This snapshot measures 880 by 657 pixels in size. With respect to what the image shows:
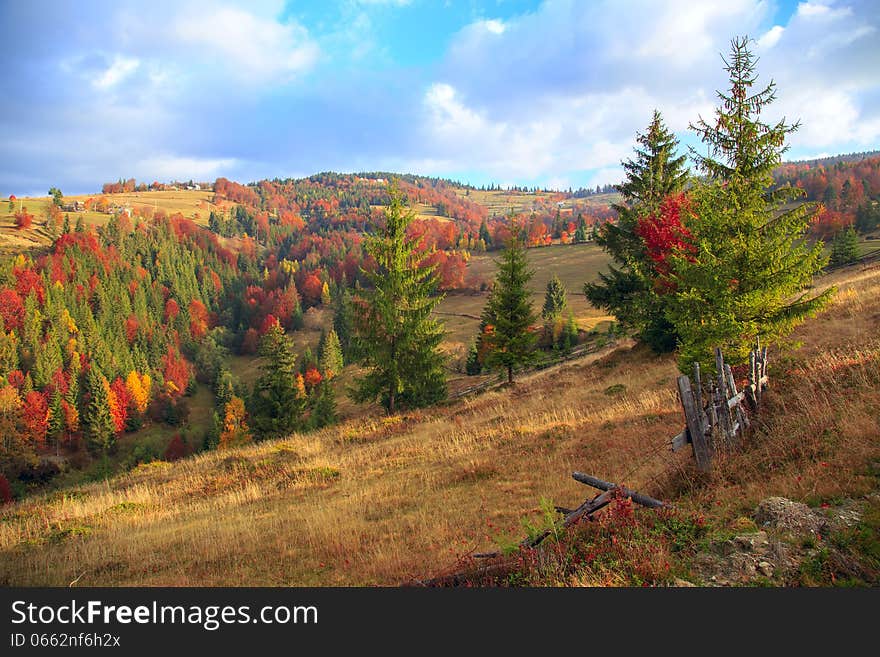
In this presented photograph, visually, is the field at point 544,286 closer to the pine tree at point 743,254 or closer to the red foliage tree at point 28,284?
the pine tree at point 743,254

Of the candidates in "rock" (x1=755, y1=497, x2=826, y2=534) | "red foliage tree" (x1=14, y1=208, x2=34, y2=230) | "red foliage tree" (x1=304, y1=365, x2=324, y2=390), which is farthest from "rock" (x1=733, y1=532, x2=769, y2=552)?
"red foliage tree" (x1=14, y1=208, x2=34, y2=230)

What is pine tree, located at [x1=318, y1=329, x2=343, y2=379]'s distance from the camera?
325ft

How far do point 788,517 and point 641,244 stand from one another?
70.9ft

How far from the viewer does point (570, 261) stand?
5054 inches

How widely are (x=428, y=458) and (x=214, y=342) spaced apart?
129117mm

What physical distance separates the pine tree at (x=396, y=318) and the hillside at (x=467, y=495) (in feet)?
21.1

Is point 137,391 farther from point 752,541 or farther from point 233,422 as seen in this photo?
point 752,541

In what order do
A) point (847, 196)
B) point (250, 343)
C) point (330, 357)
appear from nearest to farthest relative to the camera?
1. point (330, 357)
2. point (847, 196)
3. point (250, 343)

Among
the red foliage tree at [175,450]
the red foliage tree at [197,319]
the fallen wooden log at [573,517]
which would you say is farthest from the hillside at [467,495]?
the red foliage tree at [197,319]

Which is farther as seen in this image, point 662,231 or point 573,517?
point 662,231

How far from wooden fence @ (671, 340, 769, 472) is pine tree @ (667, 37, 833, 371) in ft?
5.83

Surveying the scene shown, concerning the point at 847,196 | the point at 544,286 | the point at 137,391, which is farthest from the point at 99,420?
the point at 847,196

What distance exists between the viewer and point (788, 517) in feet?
16.9

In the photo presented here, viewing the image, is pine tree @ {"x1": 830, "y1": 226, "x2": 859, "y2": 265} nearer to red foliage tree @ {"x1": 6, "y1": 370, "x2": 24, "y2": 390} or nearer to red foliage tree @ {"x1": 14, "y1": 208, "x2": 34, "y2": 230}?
red foliage tree @ {"x1": 6, "y1": 370, "x2": 24, "y2": 390}
